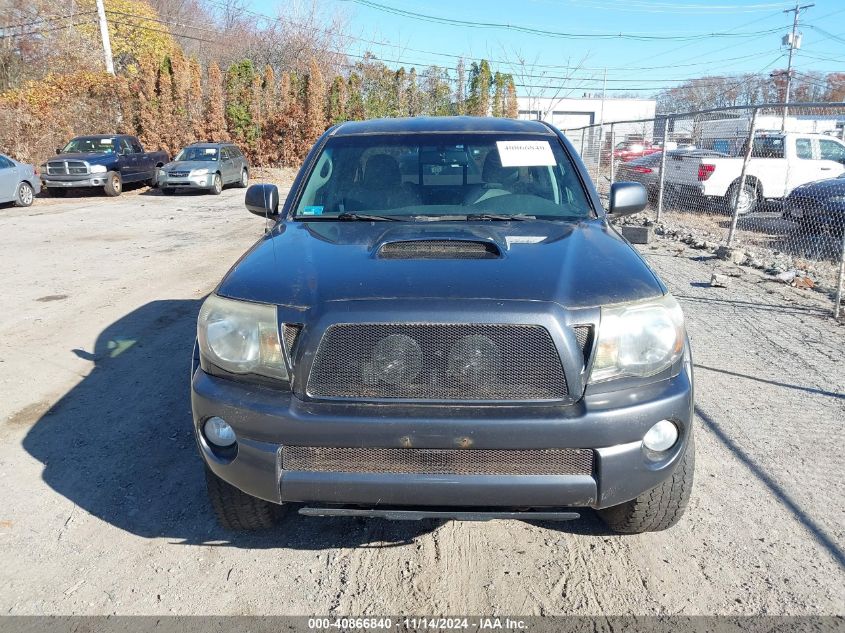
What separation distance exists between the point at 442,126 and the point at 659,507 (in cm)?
257

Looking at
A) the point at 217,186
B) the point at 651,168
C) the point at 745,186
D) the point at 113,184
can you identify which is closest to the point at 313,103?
the point at 217,186

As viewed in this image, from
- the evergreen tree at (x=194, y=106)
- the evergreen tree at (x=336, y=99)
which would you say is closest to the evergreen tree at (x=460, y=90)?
the evergreen tree at (x=336, y=99)

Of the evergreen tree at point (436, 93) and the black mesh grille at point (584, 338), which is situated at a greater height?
the evergreen tree at point (436, 93)

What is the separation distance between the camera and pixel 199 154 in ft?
69.8

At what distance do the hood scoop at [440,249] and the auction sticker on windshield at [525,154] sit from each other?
1.16 m

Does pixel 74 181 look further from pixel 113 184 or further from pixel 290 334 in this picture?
pixel 290 334

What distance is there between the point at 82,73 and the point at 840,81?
2700 inches

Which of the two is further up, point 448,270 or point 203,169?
point 448,270

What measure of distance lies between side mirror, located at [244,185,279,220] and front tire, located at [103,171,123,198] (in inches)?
702

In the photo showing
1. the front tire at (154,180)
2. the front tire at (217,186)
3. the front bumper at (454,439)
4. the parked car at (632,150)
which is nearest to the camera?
the front bumper at (454,439)

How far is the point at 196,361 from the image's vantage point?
2742mm

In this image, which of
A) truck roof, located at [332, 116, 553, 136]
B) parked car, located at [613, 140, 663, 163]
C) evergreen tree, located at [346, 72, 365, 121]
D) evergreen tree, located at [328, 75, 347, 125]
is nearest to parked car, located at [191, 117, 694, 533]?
truck roof, located at [332, 116, 553, 136]

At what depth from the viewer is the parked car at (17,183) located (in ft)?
54.1

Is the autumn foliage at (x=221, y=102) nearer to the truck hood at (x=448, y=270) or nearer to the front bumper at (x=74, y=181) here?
the front bumper at (x=74, y=181)
